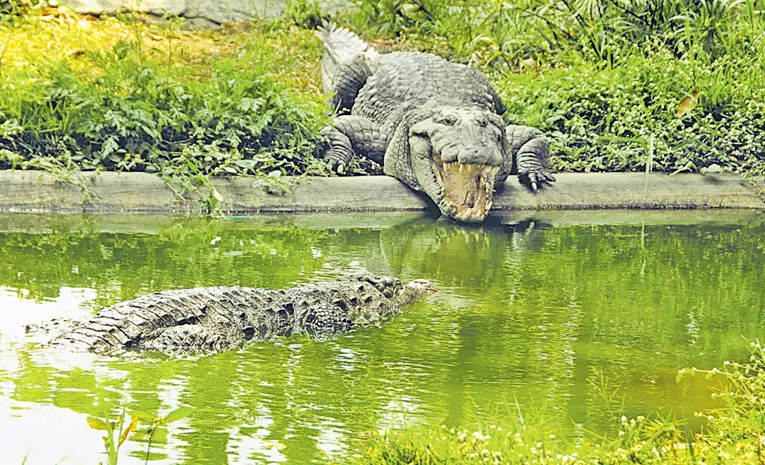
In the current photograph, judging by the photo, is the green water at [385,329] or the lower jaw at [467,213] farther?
the lower jaw at [467,213]

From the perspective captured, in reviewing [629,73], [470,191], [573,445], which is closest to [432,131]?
[470,191]

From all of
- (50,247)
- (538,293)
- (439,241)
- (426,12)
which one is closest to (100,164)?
(50,247)

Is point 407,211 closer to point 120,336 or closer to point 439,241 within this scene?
point 439,241

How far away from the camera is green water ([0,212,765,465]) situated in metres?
3.63

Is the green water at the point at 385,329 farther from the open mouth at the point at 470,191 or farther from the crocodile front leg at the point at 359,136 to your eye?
the crocodile front leg at the point at 359,136

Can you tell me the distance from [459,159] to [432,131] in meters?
0.60

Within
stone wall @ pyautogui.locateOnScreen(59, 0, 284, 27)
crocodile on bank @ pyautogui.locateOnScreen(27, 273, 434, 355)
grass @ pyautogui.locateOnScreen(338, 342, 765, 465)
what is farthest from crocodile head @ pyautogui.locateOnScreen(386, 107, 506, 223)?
→ stone wall @ pyautogui.locateOnScreen(59, 0, 284, 27)

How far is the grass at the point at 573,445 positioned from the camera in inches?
→ 117

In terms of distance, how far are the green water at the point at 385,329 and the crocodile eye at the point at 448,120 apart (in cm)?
83

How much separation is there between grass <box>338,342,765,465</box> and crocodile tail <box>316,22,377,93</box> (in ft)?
26.0

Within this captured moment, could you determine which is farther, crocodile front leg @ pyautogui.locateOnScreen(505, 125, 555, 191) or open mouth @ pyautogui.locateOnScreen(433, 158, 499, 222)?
crocodile front leg @ pyautogui.locateOnScreen(505, 125, 555, 191)

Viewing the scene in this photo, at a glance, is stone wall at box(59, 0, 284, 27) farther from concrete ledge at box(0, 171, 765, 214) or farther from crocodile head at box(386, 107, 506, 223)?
concrete ledge at box(0, 171, 765, 214)

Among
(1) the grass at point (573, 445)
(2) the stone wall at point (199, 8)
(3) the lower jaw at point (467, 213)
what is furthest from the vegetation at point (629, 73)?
(1) the grass at point (573, 445)

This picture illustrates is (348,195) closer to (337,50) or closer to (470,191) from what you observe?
(470,191)
